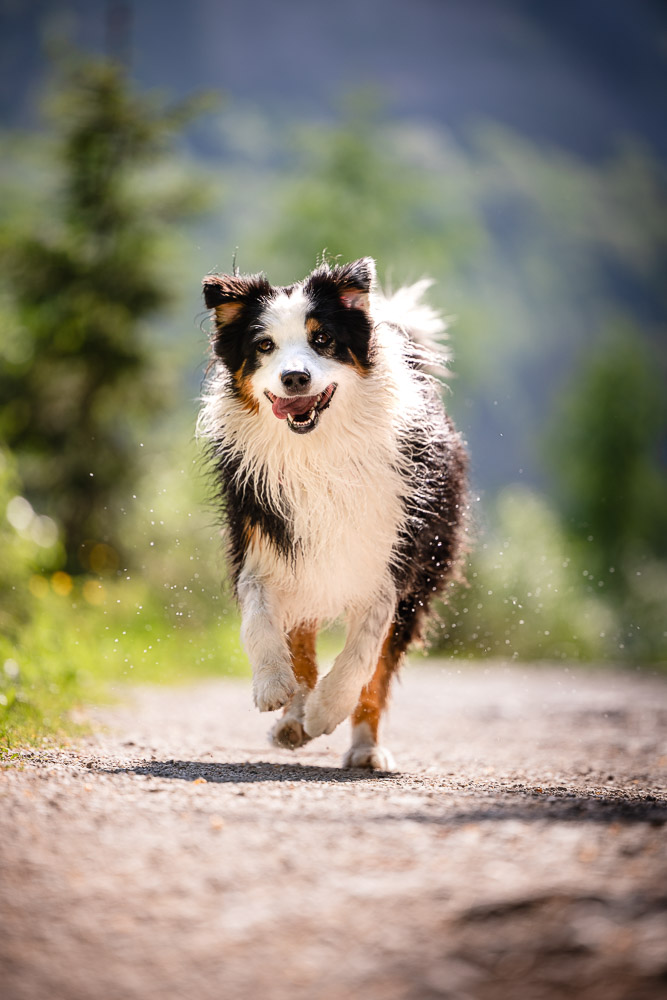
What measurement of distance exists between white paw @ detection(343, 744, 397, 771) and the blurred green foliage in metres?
6.76

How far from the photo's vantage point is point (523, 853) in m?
2.43

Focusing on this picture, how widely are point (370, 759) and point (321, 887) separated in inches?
87.1

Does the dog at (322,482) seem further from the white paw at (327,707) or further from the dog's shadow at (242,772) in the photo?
the dog's shadow at (242,772)

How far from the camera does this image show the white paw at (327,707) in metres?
4.12

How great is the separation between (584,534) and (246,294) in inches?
909

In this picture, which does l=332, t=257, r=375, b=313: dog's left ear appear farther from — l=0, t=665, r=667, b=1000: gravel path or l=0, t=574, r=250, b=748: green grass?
l=0, t=574, r=250, b=748: green grass

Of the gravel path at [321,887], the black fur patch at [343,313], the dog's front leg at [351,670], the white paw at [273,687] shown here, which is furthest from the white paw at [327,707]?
the black fur patch at [343,313]

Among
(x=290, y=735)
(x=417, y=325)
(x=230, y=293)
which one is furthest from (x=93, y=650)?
(x=230, y=293)

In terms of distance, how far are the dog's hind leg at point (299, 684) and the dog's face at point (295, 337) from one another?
1049 mm

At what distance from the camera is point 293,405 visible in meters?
4.13

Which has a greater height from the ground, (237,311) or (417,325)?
(417,325)

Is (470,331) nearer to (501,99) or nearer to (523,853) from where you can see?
(523,853)

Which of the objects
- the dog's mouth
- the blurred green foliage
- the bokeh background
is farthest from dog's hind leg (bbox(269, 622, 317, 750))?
the blurred green foliage

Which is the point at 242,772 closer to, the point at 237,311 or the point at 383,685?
the point at 383,685
